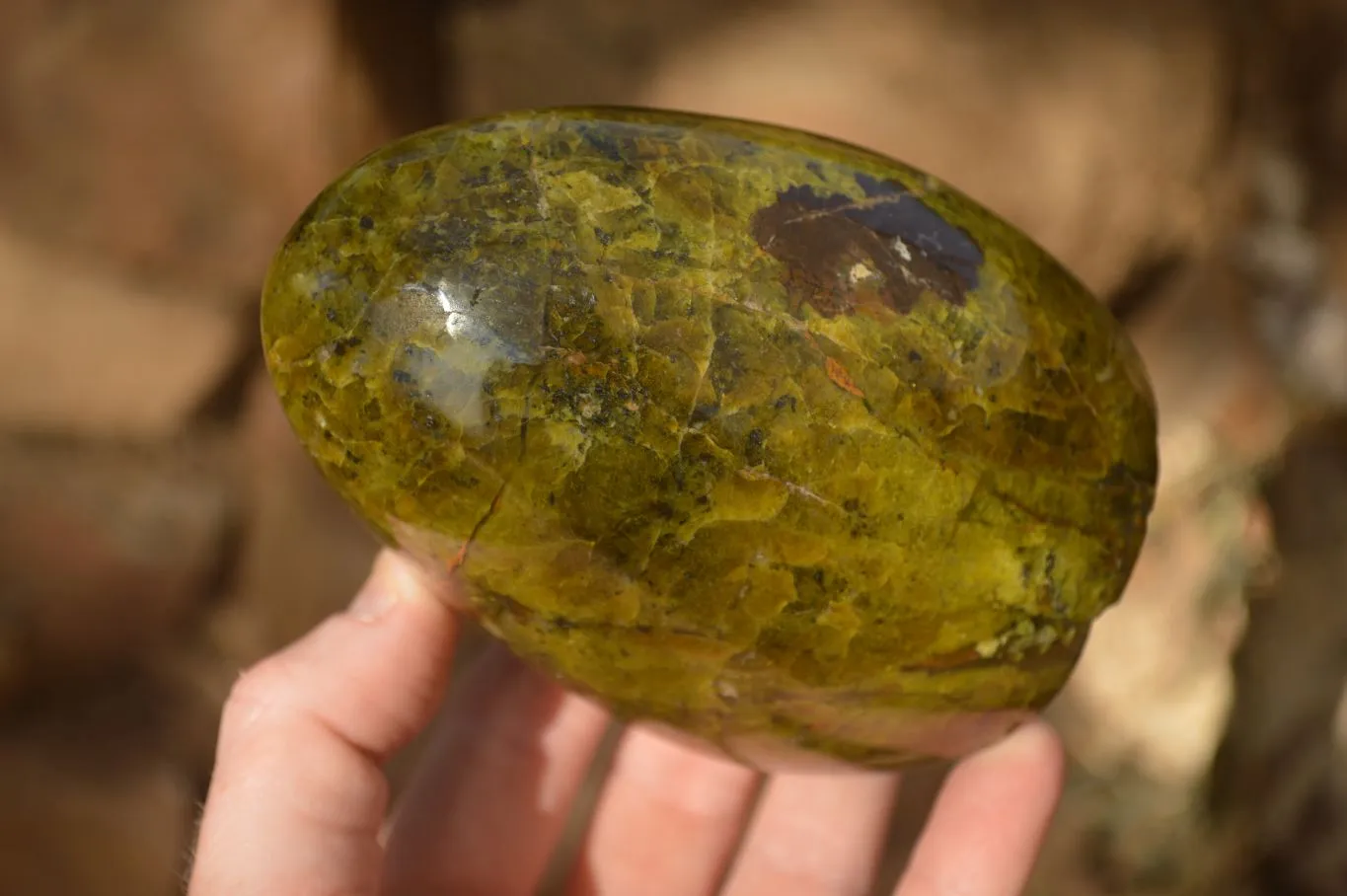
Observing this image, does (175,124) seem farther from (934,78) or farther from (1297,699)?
(1297,699)

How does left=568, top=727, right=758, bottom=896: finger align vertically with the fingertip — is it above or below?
below

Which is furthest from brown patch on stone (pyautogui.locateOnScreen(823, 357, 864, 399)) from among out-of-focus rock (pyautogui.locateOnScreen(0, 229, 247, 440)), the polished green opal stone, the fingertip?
out-of-focus rock (pyautogui.locateOnScreen(0, 229, 247, 440))

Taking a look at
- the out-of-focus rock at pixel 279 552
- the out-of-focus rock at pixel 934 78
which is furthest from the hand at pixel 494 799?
the out-of-focus rock at pixel 934 78

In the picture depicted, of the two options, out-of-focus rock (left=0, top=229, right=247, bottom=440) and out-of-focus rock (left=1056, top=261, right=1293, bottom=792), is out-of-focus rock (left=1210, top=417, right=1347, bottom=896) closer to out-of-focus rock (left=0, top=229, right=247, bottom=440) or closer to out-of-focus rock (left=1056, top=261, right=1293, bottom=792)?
out-of-focus rock (left=1056, top=261, right=1293, bottom=792)

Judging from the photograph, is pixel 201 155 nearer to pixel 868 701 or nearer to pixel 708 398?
pixel 708 398

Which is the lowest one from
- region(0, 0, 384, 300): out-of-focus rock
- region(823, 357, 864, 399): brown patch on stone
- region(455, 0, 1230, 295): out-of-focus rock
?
region(0, 0, 384, 300): out-of-focus rock

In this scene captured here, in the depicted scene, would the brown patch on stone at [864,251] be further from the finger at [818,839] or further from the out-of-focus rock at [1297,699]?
the out-of-focus rock at [1297,699]
